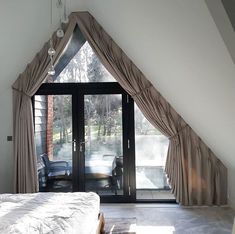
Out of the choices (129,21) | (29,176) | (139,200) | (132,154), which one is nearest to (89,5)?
(129,21)

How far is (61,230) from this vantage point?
7.11ft

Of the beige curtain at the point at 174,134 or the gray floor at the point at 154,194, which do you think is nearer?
the beige curtain at the point at 174,134

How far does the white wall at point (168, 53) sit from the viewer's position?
2178 mm

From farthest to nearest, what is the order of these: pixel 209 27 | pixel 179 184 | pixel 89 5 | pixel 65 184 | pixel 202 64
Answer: pixel 65 184 < pixel 179 184 < pixel 89 5 < pixel 202 64 < pixel 209 27

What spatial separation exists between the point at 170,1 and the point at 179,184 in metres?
3.26

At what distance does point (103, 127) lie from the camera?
5.03 m

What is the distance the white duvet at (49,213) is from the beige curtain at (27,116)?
5.95ft

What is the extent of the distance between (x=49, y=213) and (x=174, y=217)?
226 centimetres

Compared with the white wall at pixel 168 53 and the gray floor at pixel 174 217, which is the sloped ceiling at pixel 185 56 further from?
the gray floor at pixel 174 217

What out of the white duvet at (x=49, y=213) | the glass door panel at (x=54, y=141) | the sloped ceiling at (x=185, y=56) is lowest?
the white duvet at (x=49, y=213)

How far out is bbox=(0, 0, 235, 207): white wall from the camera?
7.14 ft

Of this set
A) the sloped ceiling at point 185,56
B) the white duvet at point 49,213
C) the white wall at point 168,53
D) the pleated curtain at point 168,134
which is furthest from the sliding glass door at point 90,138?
the white duvet at point 49,213

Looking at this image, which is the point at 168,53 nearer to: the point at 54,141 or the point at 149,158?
the point at 149,158

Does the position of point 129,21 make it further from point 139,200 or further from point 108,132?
point 139,200
